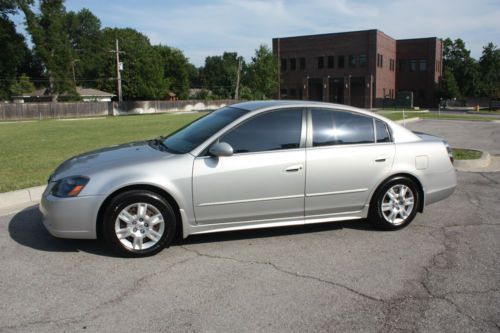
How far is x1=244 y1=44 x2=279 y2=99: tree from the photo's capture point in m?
64.8

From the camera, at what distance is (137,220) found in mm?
4660

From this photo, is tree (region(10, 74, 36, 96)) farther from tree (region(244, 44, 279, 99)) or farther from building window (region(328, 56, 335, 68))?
building window (region(328, 56, 335, 68))

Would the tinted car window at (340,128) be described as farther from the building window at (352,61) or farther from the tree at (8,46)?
the building window at (352,61)

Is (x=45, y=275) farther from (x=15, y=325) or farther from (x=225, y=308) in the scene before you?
(x=225, y=308)

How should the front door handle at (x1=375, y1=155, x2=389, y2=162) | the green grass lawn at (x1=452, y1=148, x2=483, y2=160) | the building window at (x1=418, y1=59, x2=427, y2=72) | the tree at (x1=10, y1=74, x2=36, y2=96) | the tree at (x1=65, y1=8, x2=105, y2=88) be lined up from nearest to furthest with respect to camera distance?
the front door handle at (x1=375, y1=155, x2=389, y2=162) → the green grass lawn at (x1=452, y1=148, x2=483, y2=160) → the building window at (x1=418, y1=59, x2=427, y2=72) → the tree at (x1=10, y1=74, x2=36, y2=96) → the tree at (x1=65, y1=8, x2=105, y2=88)

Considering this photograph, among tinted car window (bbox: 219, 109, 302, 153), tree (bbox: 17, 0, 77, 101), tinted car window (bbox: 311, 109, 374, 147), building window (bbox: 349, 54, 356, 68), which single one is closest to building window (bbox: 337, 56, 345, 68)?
building window (bbox: 349, 54, 356, 68)

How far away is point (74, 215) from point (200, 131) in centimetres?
170

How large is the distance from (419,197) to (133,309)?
12.4 ft

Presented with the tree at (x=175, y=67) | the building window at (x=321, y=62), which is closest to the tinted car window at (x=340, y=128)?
the building window at (x=321, y=62)

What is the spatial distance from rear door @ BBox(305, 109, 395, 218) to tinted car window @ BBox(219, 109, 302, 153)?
0.19 meters

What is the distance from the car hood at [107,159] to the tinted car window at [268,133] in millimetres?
791

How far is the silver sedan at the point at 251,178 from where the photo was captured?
4.62 meters

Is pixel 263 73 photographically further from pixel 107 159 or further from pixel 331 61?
pixel 107 159

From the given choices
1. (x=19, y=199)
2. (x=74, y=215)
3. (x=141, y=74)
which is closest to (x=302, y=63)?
(x=141, y=74)
